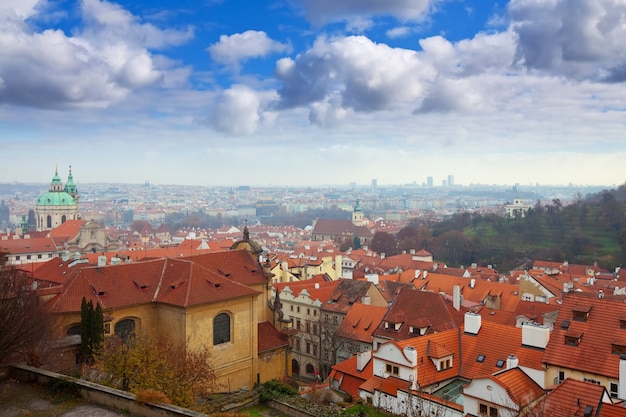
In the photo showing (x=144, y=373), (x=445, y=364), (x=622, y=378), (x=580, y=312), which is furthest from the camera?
(x=445, y=364)

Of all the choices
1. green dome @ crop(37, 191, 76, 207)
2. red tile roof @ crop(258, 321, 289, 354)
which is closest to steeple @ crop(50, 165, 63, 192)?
green dome @ crop(37, 191, 76, 207)

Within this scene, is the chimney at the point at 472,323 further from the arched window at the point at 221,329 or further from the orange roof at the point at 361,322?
the arched window at the point at 221,329

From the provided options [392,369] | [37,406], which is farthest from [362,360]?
[37,406]

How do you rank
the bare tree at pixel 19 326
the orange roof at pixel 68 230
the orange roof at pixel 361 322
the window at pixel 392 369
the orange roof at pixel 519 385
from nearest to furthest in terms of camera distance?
the bare tree at pixel 19 326 < the orange roof at pixel 519 385 < the window at pixel 392 369 < the orange roof at pixel 361 322 < the orange roof at pixel 68 230

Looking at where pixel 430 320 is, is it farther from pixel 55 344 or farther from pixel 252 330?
pixel 55 344

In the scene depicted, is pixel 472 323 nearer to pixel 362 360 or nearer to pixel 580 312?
pixel 580 312

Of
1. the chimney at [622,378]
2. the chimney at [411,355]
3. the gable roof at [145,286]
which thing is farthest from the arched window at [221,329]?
the chimney at [622,378]
